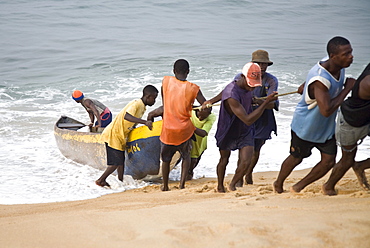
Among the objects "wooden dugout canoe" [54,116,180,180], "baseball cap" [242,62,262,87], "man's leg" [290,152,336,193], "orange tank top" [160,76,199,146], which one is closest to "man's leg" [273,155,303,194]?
"man's leg" [290,152,336,193]

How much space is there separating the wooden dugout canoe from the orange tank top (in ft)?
3.03

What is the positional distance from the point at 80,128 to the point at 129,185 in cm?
255

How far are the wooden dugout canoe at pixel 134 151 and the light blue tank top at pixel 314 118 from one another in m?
2.61

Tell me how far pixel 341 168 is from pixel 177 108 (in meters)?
1.97

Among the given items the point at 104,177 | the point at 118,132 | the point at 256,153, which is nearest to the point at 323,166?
the point at 256,153

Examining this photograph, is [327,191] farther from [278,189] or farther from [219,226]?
[219,226]

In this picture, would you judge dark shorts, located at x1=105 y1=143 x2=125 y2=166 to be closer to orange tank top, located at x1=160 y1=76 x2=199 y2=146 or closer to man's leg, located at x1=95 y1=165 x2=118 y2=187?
man's leg, located at x1=95 y1=165 x2=118 y2=187

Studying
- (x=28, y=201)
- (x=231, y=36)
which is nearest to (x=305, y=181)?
(x=28, y=201)

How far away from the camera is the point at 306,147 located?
14.2 ft

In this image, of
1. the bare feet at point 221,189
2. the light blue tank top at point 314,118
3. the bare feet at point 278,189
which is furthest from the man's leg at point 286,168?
the bare feet at point 221,189

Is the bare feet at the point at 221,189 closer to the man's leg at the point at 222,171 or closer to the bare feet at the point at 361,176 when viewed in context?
the man's leg at the point at 222,171

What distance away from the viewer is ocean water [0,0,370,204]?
25.9 ft

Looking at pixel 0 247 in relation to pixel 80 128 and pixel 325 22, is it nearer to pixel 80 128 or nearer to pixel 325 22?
pixel 80 128

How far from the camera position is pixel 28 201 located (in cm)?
596
